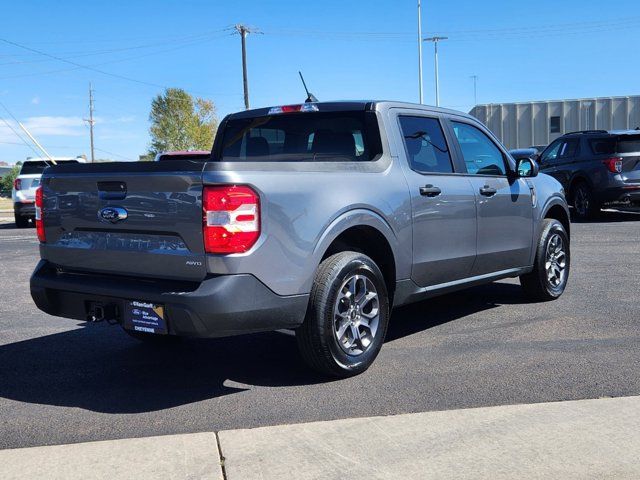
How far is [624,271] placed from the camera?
8.70 meters

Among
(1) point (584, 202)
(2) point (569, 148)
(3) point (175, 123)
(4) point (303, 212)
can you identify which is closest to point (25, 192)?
(2) point (569, 148)

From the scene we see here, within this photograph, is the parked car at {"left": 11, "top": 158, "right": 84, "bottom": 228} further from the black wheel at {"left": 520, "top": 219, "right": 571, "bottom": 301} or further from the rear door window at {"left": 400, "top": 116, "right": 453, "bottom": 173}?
the rear door window at {"left": 400, "top": 116, "right": 453, "bottom": 173}

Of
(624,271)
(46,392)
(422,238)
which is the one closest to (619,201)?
(624,271)

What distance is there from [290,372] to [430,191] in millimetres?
1657

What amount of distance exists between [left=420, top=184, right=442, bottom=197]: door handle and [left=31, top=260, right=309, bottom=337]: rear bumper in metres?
1.42

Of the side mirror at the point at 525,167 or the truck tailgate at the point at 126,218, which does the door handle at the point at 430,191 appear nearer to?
the side mirror at the point at 525,167

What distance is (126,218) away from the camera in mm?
4316

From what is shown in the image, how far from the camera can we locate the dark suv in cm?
1425

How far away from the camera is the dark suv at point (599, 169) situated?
1425 cm

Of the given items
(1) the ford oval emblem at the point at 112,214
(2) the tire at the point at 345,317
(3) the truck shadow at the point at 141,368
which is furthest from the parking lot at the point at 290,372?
(1) the ford oval emblem at the point at 112,214

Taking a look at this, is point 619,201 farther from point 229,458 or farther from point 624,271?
point 229,458

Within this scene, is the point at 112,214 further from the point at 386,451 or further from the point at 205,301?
the point at 386,451

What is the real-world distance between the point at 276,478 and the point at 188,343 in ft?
9.07

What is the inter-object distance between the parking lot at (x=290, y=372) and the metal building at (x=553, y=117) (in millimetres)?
24899
